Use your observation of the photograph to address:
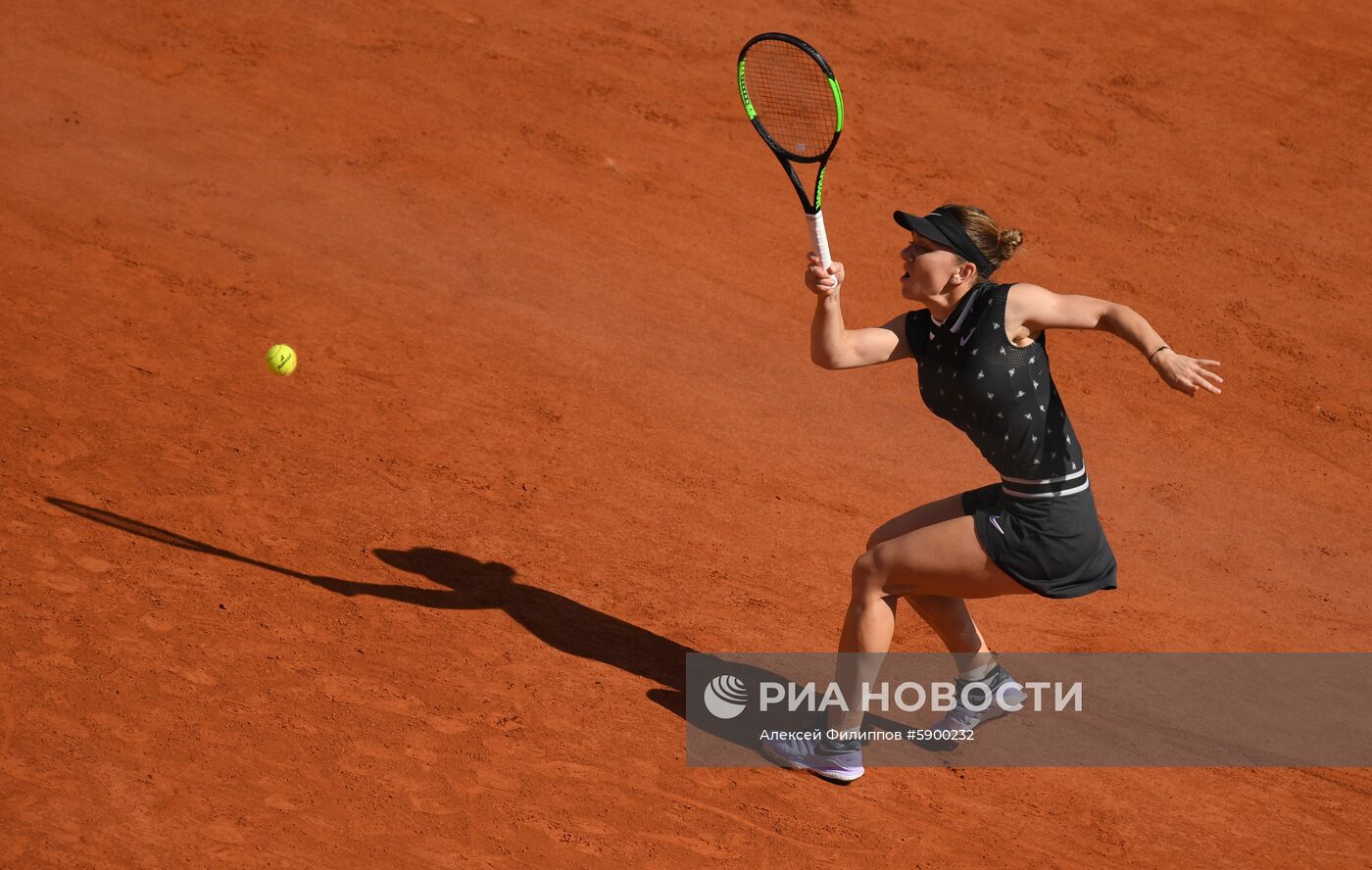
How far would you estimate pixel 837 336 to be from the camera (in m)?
4.89

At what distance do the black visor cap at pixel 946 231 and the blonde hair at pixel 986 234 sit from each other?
0.02 m

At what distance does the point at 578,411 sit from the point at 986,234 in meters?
3.25

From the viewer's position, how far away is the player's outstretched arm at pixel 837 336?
4.79 meters

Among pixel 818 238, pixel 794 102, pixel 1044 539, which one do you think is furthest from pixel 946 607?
pixel 794 102

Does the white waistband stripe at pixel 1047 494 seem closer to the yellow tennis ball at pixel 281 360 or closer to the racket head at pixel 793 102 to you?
the racket head at pixel 793 102

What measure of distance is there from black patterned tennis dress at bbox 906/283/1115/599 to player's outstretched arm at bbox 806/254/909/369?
5.6 inches

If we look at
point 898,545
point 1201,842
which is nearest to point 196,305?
point 898,545

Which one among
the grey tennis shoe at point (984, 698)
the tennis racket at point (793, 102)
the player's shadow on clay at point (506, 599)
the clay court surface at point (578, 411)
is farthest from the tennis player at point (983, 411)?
the tennis racket at point (793, 102)

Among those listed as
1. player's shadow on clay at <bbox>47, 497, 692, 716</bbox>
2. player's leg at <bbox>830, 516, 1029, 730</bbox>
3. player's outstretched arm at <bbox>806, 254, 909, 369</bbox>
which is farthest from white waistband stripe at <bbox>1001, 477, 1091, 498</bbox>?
player's shadow on clay at <bbox>47, 497, 692, 716</bbox>

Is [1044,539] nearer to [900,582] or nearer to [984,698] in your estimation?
[900,582]

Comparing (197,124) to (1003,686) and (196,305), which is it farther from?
(1003,686)

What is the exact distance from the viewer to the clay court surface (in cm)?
508

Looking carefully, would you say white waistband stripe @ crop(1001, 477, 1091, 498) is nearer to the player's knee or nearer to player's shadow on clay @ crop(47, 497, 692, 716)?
the player's knee

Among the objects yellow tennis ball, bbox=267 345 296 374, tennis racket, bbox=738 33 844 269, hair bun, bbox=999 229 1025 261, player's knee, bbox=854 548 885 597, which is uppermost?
tennis racket, bbox=738 33 844 269
